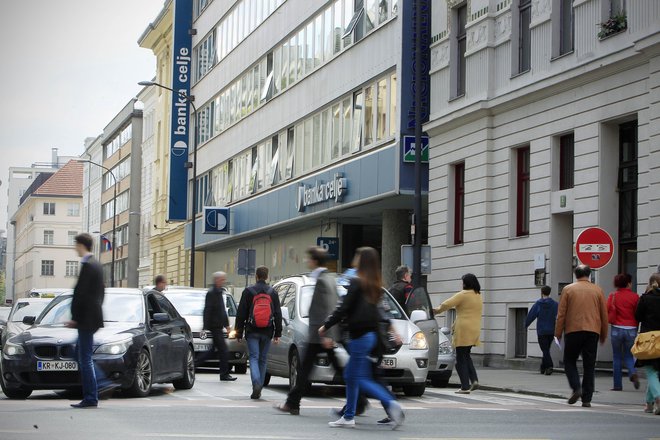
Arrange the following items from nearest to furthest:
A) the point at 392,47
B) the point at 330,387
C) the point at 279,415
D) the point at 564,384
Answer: the point at 279,415 < the point at 330,387 < the point at 564,384 < the point at 392,47

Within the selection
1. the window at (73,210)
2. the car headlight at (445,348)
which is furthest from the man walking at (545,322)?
the window at (73,210)

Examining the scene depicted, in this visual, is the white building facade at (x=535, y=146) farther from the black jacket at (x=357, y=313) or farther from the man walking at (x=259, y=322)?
the black jacket at (x=357, y=313)

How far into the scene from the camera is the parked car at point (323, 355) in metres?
18.7

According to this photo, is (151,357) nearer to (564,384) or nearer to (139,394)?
(139,394)

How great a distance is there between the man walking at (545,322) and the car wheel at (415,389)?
775cm

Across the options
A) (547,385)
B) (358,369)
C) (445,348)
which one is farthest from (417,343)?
(358,369)

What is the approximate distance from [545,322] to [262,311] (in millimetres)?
10013

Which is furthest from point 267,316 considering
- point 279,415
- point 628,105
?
point 628,105

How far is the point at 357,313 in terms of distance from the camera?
13.6 m

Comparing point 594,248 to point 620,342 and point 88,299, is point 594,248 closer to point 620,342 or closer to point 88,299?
point 620,342

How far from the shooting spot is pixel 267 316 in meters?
18.2

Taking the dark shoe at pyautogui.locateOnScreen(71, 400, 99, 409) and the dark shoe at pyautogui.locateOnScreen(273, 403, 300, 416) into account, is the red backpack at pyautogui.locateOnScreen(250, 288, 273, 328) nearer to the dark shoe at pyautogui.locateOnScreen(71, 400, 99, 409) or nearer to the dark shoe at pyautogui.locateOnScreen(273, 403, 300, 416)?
the dark shoe at pyautogui.locateOnScreen(273, 403, 300, 416)

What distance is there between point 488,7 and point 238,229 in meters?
24.6

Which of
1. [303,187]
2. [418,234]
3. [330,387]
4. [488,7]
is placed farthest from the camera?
[303,187]
